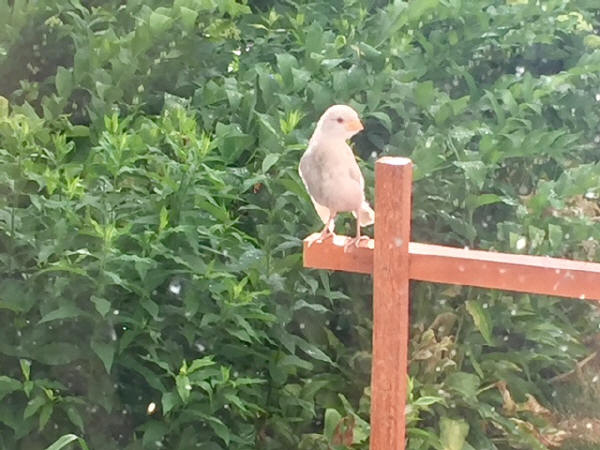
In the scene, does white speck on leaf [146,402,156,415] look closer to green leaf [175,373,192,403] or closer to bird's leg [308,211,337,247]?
green leaf [175,373,192,403]

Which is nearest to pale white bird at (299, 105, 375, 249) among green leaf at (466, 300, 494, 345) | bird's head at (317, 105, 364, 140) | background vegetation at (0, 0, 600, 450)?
bird's head at (317, 105, 364, 140)

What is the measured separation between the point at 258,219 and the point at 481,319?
0.94 feet

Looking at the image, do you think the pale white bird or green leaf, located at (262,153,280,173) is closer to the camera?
the pale white bird

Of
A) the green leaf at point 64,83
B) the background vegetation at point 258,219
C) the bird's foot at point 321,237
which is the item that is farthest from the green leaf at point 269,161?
the green leaf at point 64,83

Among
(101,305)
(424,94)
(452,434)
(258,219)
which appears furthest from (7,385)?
(424,94)

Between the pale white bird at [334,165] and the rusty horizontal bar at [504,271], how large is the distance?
5 centimetres

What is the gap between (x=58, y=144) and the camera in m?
1.12

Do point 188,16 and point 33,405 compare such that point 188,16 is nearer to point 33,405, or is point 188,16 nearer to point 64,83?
point 64,83

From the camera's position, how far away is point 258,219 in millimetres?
1136

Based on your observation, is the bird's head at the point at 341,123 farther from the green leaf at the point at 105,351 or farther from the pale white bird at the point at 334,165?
the green leaf at the point at 105,351

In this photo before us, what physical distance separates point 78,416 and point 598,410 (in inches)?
24.5

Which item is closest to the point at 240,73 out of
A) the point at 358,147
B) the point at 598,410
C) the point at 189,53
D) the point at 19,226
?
the point at 189,53

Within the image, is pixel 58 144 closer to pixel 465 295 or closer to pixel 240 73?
pixel 240 73

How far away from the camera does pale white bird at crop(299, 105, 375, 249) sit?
2.84 feet
